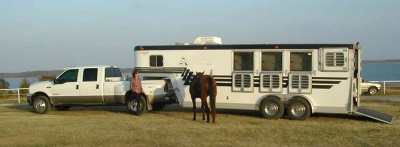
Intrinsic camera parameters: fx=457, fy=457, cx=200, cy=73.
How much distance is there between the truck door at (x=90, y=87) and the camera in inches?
631

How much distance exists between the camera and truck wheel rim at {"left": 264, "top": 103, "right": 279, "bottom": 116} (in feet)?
45.5

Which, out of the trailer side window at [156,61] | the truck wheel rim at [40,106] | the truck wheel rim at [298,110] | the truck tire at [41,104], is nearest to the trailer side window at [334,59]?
the truck wheel rim at [298,110]

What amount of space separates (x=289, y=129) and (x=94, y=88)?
24.4ft

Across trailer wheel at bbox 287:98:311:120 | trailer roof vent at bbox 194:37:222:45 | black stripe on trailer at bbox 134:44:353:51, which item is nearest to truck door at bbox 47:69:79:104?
black stripe on trailer at bbox 134:44:353:51

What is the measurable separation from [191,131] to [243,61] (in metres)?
3.66

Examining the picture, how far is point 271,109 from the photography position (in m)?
13.9

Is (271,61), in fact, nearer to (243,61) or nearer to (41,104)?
(243,61)

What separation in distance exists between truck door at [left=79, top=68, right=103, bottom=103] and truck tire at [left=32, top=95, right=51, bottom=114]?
Result: 1.34 m

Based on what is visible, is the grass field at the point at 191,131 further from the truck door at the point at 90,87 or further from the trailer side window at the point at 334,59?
the trailer side window at the point at 334,59

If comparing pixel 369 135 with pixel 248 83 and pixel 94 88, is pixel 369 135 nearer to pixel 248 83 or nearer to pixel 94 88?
pixel 248 83

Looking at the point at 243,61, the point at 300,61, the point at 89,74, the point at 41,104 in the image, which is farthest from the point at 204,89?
the point at 41,104

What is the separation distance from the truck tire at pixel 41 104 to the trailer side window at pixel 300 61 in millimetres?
8848

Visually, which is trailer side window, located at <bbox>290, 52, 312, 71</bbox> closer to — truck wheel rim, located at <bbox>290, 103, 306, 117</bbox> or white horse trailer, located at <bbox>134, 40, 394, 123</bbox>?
white horse trailer, located at <bbox>134, 40, 394, 123</bbox>

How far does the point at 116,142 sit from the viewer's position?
A: 10.1 meters
